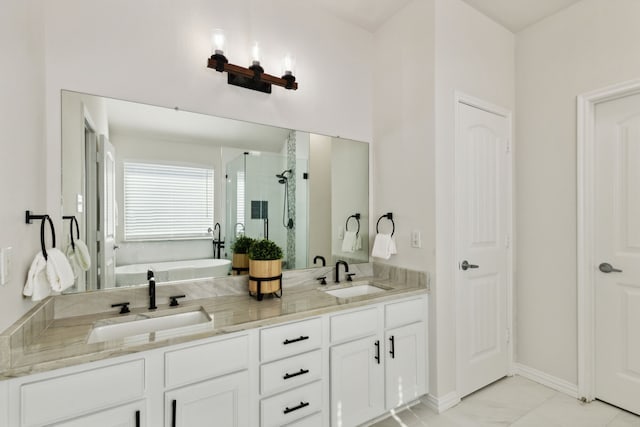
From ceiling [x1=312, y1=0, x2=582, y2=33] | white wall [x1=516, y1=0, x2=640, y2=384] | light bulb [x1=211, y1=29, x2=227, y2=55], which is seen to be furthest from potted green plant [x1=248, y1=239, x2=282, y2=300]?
white wall [x1=516, y1=0, x2=640, y2=384]

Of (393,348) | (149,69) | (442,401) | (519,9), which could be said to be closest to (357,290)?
(393,348)

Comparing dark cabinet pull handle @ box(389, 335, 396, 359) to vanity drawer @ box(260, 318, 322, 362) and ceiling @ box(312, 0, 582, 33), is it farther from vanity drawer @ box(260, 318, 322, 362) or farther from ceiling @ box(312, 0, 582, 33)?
ceiling @ box(312, 0, 582, 33)

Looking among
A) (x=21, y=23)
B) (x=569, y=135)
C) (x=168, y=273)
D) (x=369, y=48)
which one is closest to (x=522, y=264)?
(x=569, y=135)

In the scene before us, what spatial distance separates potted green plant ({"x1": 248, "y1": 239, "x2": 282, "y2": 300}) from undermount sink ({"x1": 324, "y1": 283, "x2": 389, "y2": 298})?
505 mm

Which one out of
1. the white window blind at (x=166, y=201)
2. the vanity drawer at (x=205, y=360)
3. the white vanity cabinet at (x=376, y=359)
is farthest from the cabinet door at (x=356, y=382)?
the white window blind at (x=166, y=201)

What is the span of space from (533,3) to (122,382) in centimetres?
335

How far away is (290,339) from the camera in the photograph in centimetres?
159

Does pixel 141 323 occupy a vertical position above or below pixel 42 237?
below

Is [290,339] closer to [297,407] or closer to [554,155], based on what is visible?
[297,407]

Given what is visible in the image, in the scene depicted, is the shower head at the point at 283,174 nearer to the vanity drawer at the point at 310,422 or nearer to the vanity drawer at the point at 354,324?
the vanity drawer at the point at 354,324

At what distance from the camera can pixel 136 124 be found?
173 centimetres

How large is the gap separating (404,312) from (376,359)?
1.15 feet

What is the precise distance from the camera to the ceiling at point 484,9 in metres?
2.28

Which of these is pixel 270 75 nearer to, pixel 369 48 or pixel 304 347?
pixel 369 48
